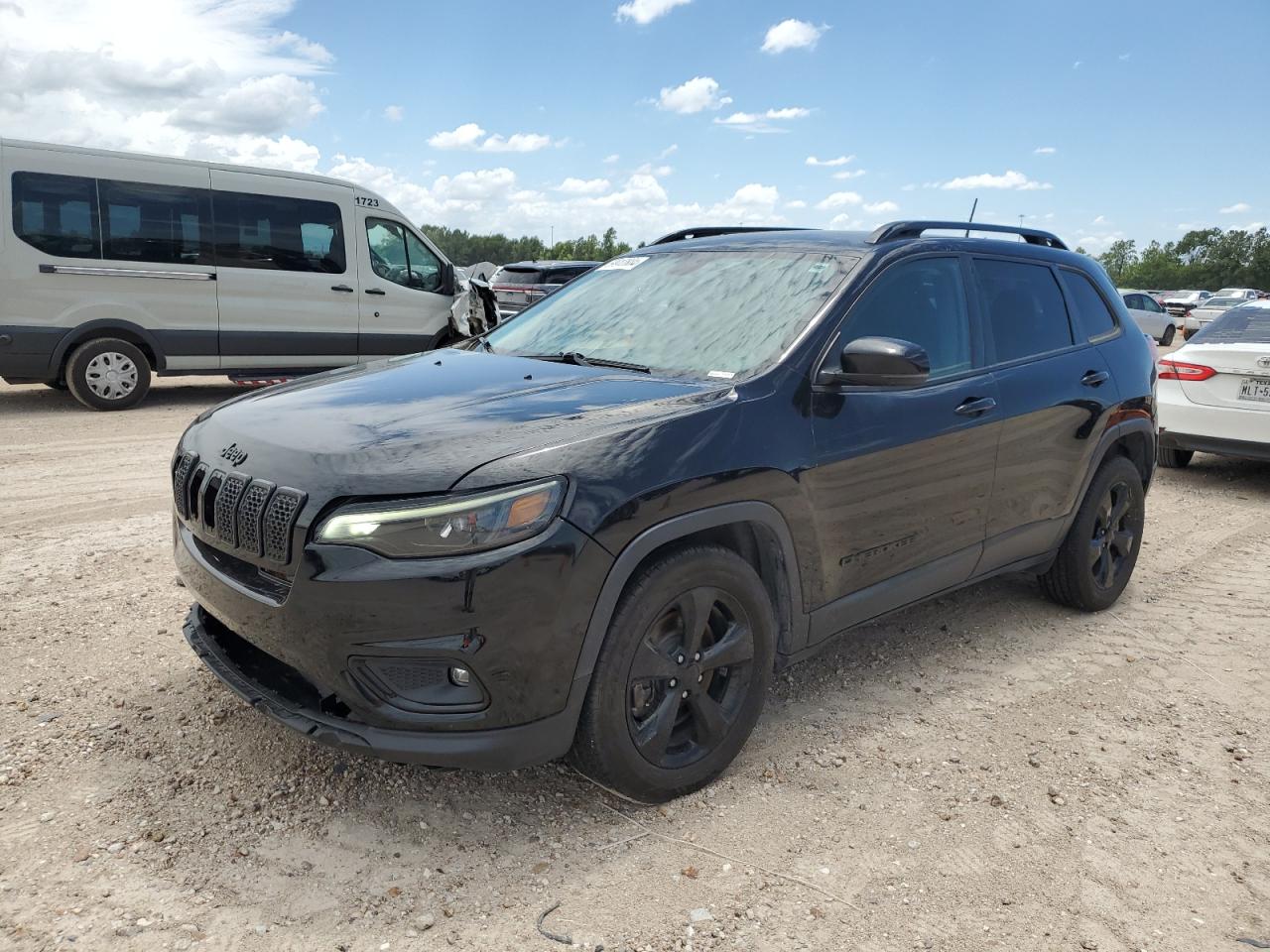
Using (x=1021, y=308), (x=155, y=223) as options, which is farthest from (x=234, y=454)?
(x=155, y=223)

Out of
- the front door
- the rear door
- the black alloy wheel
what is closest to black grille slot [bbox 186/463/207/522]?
the black alloy wheel

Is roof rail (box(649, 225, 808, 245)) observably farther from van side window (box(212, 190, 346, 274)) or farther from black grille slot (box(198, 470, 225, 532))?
van side window (box(212, 190, 346, 274))

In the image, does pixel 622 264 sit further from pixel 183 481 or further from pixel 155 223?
pixel 155 223

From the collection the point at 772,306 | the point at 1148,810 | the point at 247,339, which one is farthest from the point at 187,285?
the point at 1148,810

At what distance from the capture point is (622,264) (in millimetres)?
4383

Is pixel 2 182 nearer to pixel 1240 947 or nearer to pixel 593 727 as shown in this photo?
pixel 593 727

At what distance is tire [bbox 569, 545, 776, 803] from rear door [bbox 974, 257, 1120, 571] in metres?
1.49

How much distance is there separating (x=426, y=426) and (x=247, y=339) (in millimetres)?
8561

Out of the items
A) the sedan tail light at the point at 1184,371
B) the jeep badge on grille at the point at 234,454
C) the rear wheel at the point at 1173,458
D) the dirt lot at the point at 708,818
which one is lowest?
the dirt lot at the point at 708,818

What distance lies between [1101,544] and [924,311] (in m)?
1.82

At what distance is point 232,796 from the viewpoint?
→ 9.62 ft

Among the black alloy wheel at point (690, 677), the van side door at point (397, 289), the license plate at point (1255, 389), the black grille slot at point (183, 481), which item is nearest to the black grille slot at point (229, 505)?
the black grille slot at point (183, 481)

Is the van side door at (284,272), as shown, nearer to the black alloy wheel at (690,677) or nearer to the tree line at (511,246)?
the black alloy wheel at (690,677)

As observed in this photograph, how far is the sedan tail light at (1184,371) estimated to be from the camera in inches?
310
